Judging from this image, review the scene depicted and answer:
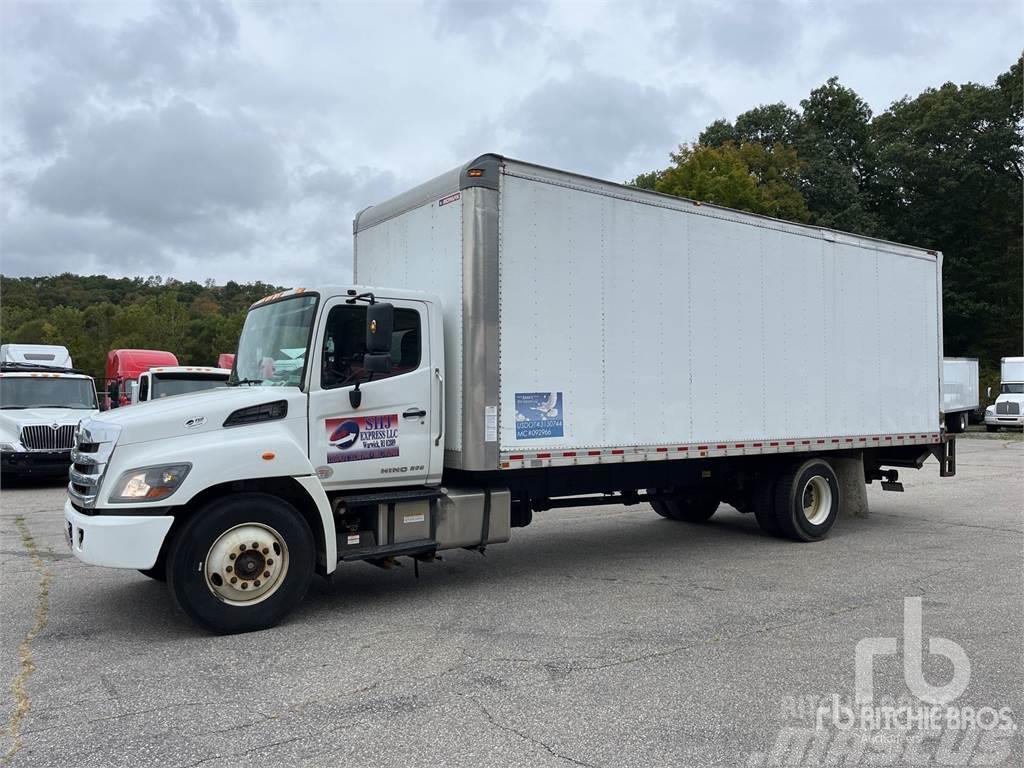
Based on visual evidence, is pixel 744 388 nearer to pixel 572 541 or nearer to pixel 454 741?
pixel 572 541

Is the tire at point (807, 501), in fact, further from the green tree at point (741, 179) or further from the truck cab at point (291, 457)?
the green tree at point (741, 179)

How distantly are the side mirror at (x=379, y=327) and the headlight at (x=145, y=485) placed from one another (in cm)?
163

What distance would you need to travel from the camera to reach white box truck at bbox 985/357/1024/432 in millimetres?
31875

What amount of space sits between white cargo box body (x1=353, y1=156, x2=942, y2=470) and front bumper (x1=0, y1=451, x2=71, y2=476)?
400 inches

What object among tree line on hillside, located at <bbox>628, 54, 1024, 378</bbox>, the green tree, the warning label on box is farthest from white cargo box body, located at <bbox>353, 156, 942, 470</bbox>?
tree line on hillside, located at <bbox>628, 54, 1024, 378</bbox>

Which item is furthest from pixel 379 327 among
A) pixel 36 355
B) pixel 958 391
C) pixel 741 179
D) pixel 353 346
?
pixel 741 179

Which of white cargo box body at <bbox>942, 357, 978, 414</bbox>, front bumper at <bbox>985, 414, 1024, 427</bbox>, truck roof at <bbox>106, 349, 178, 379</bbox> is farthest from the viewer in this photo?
front bumper at <bbox>985, 414, 1024, 427</bbox>

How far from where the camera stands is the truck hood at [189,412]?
569 cm

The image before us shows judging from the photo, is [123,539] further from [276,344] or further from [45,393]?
[45,393]

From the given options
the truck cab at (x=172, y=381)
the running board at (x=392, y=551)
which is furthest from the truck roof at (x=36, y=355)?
the running board at (x=392, y=551)

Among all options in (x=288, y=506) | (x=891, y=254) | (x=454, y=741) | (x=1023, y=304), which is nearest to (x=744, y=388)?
(x=891, y=254)

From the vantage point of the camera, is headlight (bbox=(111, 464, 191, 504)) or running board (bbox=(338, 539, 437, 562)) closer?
headlight (bbox=(111, 464, 191, 504))

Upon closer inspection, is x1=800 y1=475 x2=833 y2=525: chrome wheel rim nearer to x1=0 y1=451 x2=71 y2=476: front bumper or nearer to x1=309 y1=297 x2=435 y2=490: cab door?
x1=309 y1=297 x2=435 y2=490: cab door

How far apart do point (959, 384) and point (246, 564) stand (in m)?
13.1
